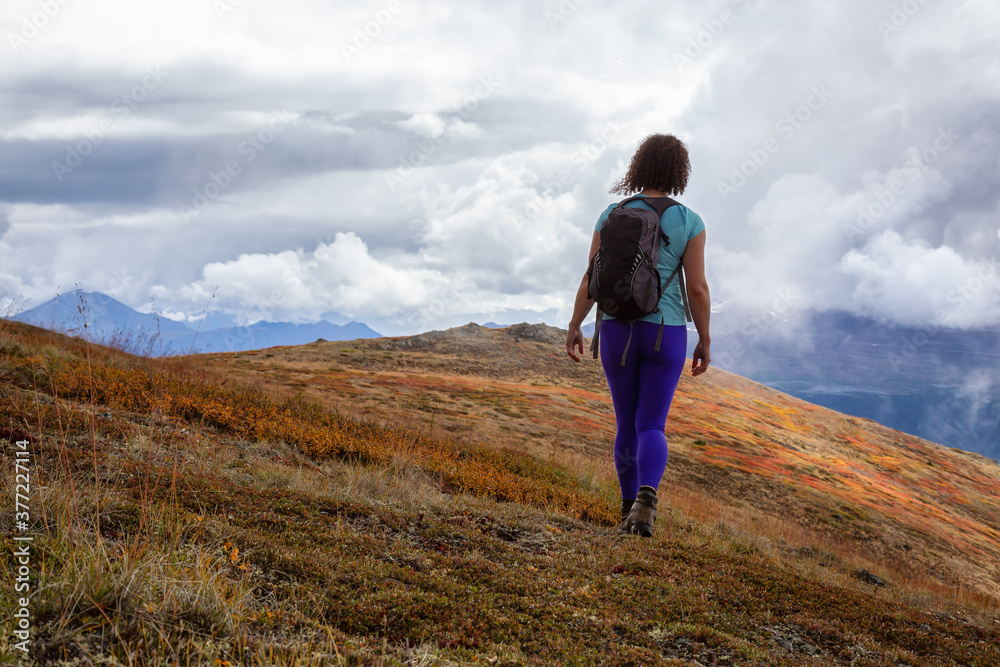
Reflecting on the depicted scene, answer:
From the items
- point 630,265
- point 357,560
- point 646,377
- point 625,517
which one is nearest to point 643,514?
point 625,517

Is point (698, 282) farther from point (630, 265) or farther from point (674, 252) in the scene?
point (630, 265)

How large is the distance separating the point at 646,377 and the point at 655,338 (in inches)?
14.6

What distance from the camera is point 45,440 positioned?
4.58 meters

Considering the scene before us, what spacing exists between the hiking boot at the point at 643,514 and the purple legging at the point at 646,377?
0.14 meters

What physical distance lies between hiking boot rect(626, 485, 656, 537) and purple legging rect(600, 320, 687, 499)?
5.5 inches

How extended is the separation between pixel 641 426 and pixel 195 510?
355 centimetres

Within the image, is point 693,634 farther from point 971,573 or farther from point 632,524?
point 971,573

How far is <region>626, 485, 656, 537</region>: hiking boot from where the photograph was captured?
5.02 metres

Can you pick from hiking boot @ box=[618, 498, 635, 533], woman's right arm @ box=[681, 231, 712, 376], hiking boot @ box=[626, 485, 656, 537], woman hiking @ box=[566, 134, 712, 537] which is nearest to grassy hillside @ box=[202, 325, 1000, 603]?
hiking boot @ box=[618, 498, 635, 533]

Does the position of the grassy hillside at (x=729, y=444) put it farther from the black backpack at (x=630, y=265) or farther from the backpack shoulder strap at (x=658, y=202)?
the backpack shoulder strap at (x=658, y=202)

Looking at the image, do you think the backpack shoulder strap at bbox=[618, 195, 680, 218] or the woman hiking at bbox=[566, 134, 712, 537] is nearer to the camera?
the woman hiking at bbox=[566, 134, 712, 537]

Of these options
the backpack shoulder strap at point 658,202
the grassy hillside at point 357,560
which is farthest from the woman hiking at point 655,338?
the grassy hillside at point 357,560

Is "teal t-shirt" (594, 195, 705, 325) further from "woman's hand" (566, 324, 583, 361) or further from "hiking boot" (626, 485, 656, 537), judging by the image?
"hiking boot" (626, 485, 656, 537)

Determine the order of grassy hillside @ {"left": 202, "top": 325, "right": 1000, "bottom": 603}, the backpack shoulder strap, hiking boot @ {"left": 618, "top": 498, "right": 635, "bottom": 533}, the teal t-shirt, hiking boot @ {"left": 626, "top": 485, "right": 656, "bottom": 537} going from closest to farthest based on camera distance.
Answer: the teal t-shirt < the backpack shoulder strap < hiking boot @ {"left": 626, "top": 485, "right": 656, "bottom": 537} < hiking boot @ {"left": 618, "top": 498, "right": 635, "bottom": 533} < grassy hillside @ {"left": 202, "top": 325, "right": 1000, "bottom": 603}
